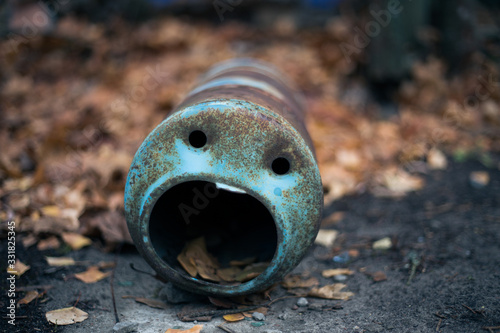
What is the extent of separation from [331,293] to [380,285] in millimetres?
210

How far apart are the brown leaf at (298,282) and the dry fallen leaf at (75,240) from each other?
3.14 ft

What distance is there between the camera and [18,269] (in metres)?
1.86

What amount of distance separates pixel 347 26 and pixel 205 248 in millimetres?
3754

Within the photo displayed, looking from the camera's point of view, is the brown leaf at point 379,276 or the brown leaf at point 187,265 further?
the brown leaf at point 379,276

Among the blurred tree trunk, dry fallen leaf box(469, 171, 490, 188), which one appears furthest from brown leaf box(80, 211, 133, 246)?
the blurred tree trunk

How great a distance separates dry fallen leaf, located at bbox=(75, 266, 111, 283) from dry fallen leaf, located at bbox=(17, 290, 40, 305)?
7.3 inches

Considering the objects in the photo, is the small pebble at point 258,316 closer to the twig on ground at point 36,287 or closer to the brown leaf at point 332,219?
the twig on ground at point 36,287

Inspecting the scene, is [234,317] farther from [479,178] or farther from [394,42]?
[394,42]

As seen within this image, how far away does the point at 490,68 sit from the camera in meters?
4.11

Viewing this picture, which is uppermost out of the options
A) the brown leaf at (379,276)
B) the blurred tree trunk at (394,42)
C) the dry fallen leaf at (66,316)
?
the blurred tree trunk at (394,42)

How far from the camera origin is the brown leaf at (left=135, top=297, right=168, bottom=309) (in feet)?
5.65

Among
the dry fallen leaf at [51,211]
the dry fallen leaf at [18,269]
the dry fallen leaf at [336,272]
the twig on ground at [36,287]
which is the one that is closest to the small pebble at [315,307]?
the dry fallen leaf at [336,272]

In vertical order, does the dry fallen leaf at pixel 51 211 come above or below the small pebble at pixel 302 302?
above

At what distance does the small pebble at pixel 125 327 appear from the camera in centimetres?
153
